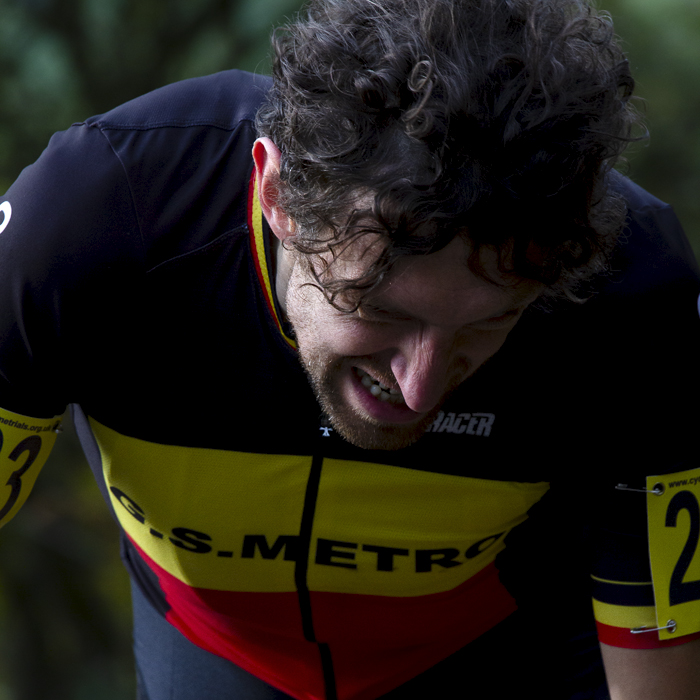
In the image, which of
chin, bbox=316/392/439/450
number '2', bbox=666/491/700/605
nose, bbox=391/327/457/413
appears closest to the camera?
nose, bbox=391/327/457/413

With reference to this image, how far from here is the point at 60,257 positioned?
2.99 ft

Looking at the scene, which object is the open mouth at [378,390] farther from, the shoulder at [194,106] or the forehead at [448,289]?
the shoulder at [194,106]

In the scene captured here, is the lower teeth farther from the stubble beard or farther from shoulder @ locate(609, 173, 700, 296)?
shoulder @ locate(609, 173, 700, 296)

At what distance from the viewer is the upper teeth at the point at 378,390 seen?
3.14 ft

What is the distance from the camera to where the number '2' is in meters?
1.07

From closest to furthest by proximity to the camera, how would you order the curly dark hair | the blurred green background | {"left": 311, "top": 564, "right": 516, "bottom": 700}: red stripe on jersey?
1. the curly dark hair
2. {"left": 311, "top": 564, "right": 516, "bottom": 700}: red stripe on jersey
3. the blurred green background

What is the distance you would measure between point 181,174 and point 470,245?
378 millimetres

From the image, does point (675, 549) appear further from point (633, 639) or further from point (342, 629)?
point (342, 629)

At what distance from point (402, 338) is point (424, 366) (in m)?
0.04

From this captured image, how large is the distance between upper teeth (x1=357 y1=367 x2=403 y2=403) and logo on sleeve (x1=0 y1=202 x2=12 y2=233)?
43 centimetres

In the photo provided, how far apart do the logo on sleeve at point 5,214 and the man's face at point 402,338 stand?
0.33m

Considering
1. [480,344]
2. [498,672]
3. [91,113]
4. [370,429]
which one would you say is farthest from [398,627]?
[91,113]

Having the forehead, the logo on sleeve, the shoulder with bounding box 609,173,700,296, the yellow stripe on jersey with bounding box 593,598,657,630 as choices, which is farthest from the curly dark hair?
the yellow stripe on jersey with bounding box 593,598,657,630

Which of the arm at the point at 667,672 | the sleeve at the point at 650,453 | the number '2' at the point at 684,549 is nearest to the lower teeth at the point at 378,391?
the sleeve at the point at 650,453
